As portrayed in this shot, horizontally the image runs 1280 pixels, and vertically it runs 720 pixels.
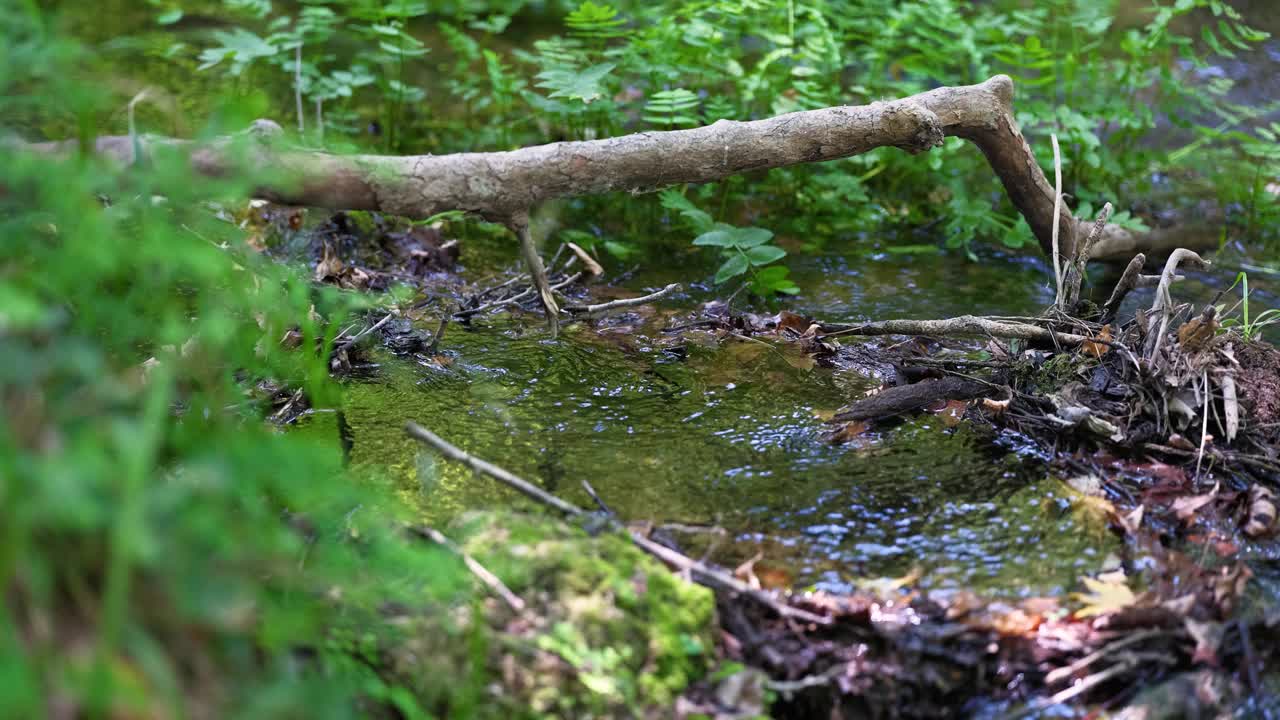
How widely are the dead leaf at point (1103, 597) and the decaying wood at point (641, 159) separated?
4.91ft

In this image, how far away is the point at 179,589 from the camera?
1369 millimetres

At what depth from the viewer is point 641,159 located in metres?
3.32

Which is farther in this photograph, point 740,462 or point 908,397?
point 908,397

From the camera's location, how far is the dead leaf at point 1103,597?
2.31 meters

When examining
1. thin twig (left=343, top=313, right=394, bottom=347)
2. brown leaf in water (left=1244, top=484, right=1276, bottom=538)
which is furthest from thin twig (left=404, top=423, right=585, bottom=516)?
brown leaf in water (left=1244, top=484, right=1276, bottom=538)

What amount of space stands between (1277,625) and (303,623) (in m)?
2.19

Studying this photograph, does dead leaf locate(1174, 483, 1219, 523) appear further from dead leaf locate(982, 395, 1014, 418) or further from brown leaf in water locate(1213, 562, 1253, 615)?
dead leaf locate(982, 395, 1014, 418)

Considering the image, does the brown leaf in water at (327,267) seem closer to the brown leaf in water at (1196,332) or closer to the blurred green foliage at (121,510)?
the blurred green foliage at (121,510)

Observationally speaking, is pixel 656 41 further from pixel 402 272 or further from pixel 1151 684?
pixel 1151 684

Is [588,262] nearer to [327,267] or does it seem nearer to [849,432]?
[327,267]

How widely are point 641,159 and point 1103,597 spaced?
1.89 metres

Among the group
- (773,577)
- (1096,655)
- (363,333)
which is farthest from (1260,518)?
(363,333)

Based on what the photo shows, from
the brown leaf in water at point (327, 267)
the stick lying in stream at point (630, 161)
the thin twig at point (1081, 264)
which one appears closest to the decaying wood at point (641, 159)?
the stick lying in stream at point (630, 161)

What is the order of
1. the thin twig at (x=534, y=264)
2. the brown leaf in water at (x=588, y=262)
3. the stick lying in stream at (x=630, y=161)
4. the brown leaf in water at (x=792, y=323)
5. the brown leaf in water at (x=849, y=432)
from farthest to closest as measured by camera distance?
the brown leaf in water at (x=588, y=262) < the brown leaf in water at (x=792, y=323) < the thin twig at (x=534, y=264) < the brown leaf in water at (x=849, y=432) < the stick lying in stream at (x=630, y=161)
